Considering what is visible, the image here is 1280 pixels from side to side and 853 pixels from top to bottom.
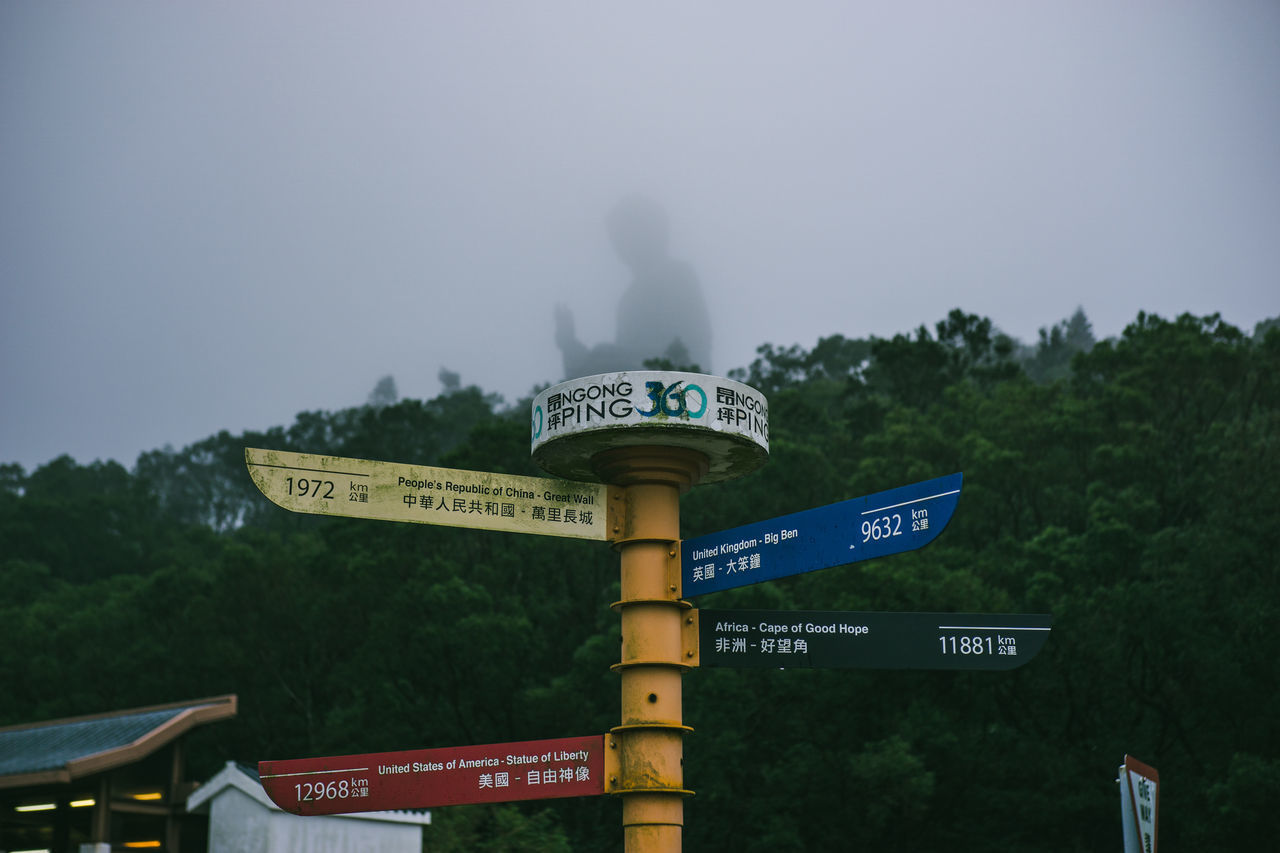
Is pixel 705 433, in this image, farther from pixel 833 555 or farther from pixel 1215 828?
pixel 1215 828

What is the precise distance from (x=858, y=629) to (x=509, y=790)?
2.01m

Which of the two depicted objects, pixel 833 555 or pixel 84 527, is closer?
→ pixel 833 555

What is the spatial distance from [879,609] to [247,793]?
15816mm

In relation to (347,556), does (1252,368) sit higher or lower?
higher

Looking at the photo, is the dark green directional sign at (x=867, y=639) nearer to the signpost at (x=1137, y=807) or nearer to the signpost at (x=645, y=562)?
the signpost at (x=645, y=562)

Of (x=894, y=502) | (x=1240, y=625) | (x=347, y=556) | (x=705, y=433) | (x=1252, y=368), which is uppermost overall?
(x=1252, y=368)

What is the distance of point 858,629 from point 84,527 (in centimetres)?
5964

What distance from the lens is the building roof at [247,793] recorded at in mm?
20312

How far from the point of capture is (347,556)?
39.6 metres

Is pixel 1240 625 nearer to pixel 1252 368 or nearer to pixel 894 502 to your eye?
pixel 1252 368

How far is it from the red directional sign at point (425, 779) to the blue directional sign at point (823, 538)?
1.17 metres

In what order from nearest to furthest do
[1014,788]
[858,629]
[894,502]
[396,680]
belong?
1. [894,502]
2. [858,629]
3. [1014,788]
4. [396,680]

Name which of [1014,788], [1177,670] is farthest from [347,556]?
[1177,670]

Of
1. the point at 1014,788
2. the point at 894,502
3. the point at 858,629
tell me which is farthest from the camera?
the point at 1014,788
